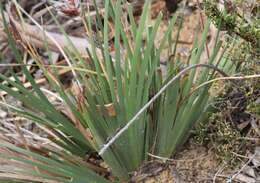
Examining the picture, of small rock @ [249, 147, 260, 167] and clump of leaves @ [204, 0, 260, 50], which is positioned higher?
clump of leaves @ [204, 0, 260, 50]

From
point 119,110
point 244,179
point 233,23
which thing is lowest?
point 244,179

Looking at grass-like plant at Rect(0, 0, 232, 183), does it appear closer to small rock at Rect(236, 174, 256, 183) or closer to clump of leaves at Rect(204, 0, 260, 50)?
clump of leaves at Rect(204, 0, 260, 50)

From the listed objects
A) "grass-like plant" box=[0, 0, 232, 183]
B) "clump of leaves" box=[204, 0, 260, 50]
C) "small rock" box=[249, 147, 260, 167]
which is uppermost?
"clump of leaves" box=[204, 0, 260, 50]

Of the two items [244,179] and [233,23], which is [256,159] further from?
[233,23]

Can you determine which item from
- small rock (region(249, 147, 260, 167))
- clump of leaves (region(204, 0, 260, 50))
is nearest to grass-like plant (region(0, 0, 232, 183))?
clump of leaves (region(204, 0, 260, 50))

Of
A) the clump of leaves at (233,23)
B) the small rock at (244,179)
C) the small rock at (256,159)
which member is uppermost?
the clump of leaves at (233,23)

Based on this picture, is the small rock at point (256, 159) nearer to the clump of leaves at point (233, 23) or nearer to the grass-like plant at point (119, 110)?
the grass-like plant at point (119, 110)

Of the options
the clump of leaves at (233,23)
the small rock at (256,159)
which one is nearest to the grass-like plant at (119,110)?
the clump of leaves at (233,23)

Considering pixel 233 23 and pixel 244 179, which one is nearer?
pixel 233 23

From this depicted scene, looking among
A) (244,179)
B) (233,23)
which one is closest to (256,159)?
(244,179)

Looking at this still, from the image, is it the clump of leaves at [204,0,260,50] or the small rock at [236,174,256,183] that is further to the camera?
the small rock at [236,174,256,183]

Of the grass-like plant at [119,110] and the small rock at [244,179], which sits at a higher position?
the grass-like plant at [119,110]

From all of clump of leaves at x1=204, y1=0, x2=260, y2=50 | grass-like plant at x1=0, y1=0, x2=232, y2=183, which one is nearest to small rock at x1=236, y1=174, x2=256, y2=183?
grass-like plant at x1=0, y1=0, x2=232, y2=183
